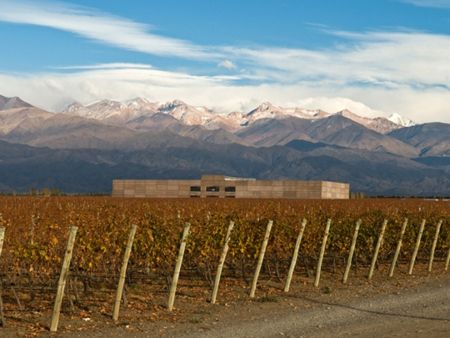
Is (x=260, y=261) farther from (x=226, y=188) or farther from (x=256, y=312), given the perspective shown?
(x=226, y=188)

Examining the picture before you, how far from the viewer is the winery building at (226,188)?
181 m

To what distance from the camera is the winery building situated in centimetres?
18112

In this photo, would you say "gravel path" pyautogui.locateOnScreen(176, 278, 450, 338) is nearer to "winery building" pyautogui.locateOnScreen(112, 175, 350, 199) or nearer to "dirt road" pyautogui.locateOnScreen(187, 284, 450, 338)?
"dirt road" pyautogui.locateOnScreen(187, 284, 450, 338)

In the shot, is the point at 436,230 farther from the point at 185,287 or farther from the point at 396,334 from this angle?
the point at 396,334

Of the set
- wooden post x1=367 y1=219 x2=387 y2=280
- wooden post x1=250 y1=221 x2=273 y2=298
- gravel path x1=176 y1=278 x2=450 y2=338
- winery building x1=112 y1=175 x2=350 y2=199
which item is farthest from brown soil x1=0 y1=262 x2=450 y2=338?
winery building x1=112 y1=175 x2=350 y2=199

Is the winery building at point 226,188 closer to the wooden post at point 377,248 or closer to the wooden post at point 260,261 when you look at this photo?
the wooden post at point 377,248

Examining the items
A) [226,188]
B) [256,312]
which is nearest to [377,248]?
[256,312]

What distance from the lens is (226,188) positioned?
187 meters

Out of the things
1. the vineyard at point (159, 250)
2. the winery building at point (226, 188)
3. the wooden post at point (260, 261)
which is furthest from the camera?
the winery building at point (226, 188)

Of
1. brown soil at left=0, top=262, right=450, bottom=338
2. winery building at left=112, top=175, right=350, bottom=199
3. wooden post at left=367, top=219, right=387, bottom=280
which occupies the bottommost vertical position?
winery building at left=112, top=175, right=350, bottom=199

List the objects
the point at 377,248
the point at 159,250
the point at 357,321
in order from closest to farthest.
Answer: the point at 357,321, the point at 159,250, the point at 377,248

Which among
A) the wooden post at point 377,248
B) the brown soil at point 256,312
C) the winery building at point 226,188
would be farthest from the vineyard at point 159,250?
the winery building at point 226,188

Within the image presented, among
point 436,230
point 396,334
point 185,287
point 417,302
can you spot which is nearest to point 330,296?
point 417,302

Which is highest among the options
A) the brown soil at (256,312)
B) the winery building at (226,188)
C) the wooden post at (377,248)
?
the wooden post at (377,248)
